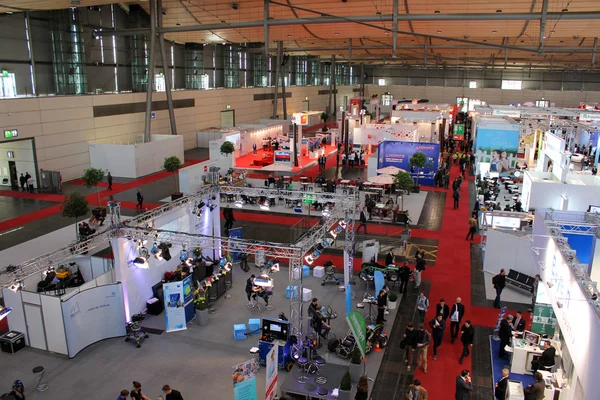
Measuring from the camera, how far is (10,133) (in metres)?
21.4

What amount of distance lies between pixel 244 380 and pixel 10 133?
19046mm

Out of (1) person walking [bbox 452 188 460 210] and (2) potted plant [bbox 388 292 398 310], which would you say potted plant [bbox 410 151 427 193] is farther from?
(2) potted plant [bbox 388 292 398 310]

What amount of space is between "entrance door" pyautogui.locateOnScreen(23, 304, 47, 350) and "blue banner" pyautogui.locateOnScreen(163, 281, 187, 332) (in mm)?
2529

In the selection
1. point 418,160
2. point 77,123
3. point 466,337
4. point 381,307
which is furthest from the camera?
point 77,123

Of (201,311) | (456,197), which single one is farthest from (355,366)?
(456,197)

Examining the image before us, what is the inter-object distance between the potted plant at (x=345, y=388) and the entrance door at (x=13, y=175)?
21.0 meters

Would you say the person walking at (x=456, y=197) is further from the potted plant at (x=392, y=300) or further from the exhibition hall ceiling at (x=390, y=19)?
the potted plant at (x=392, y=300)

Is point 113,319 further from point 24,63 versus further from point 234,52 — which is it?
point 234,52

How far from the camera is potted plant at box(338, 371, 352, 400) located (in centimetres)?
850

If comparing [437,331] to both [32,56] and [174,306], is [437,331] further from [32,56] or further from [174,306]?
[32,56]

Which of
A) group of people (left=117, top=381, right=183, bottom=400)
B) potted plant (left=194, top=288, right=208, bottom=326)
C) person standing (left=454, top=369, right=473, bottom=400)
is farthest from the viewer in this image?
potted plant (left=194, top=288, right=208, bottom=326)

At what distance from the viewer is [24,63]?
24.8 metres

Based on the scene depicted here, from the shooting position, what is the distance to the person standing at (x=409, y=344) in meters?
9.80

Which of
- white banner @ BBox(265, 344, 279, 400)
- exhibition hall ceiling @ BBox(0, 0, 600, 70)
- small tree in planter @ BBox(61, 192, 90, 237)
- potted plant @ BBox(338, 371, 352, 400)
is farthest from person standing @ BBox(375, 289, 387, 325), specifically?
small tree in planter @ BBox(61, 192, 90, 237)
